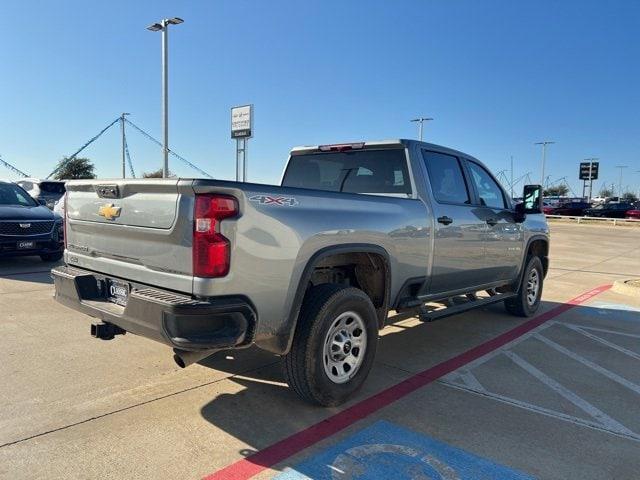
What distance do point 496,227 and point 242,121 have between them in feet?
48.4

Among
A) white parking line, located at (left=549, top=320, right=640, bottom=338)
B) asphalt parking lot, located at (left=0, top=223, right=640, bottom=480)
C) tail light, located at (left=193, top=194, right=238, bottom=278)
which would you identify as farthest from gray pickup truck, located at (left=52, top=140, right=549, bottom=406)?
white parking line, located at (left=549, top=320, right=640, bottom=338)

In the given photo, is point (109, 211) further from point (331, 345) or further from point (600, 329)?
point (600, 329)

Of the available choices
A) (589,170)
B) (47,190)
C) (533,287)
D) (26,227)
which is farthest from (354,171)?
(589,170)

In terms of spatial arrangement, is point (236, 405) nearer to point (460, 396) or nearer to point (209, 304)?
point (209, 304)

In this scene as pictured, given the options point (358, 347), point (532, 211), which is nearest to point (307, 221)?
point (358, 347)

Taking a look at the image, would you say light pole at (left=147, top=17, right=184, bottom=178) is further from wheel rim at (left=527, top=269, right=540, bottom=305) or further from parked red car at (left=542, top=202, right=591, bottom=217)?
parked red car at (left=542, top=202, right=591, bottom=217)

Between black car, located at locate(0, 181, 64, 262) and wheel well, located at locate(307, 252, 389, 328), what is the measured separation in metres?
7.66

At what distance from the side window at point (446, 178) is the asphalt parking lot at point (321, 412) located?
1583mm

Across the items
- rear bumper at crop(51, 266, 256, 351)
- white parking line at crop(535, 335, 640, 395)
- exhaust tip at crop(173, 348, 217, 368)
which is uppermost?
rear bumper at crop(51, 266, 256, 351)

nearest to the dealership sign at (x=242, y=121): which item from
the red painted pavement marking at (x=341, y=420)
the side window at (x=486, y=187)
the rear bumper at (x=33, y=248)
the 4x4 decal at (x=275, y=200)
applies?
the rear bumper at (x=33, y=248)

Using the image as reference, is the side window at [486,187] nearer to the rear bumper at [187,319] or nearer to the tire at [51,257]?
the rear bumper at [187,319]

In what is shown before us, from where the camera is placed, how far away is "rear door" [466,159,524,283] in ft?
18.9

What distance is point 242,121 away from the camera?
755 inches

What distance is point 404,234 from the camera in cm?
439
